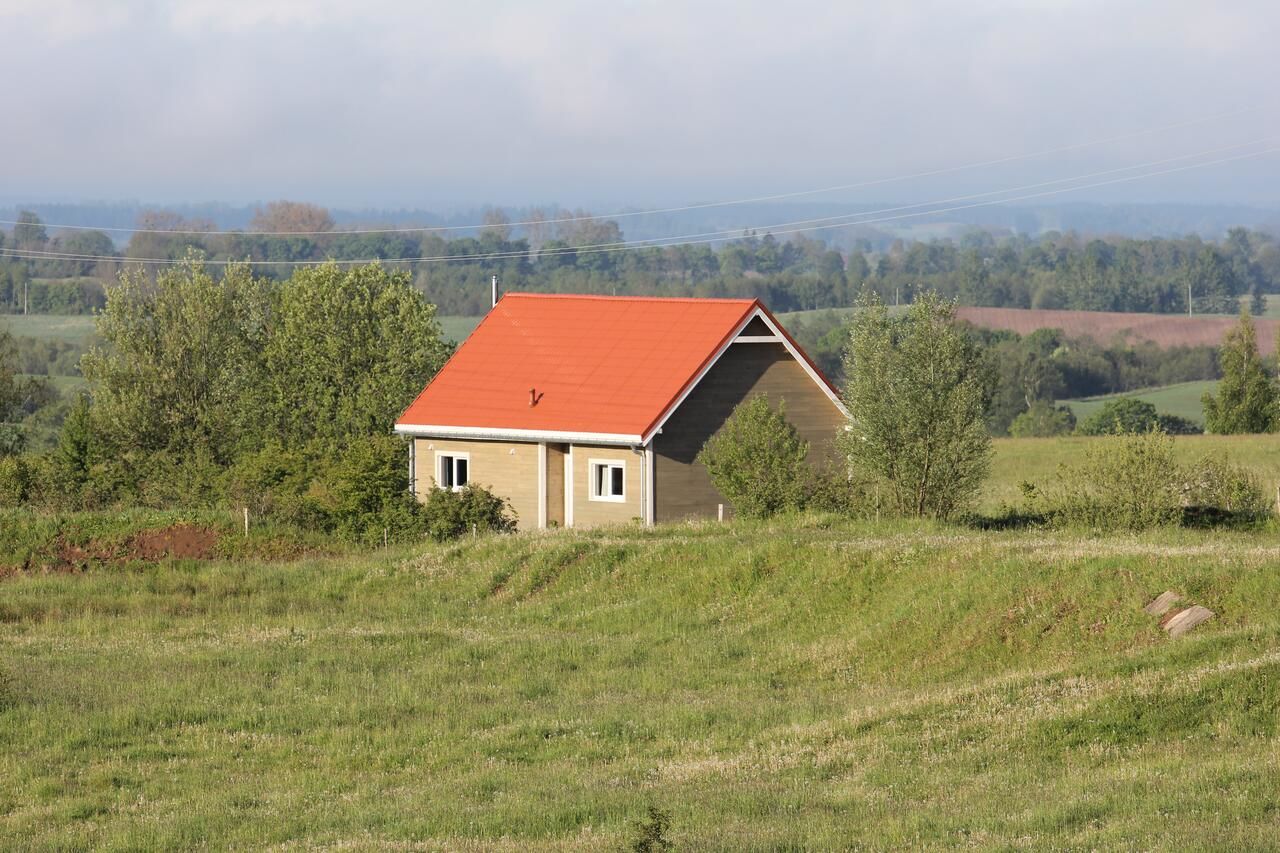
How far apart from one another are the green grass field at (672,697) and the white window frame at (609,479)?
20.8 ft

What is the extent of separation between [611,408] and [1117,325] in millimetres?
122529

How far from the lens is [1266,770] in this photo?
13.5 metres

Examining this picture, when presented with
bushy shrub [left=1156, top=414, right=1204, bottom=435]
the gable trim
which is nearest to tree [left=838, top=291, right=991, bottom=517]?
the gable trim

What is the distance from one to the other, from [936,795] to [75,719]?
10.3 metres

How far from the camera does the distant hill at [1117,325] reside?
144m

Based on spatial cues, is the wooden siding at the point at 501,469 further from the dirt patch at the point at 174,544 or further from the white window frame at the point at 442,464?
the dirt patch at the point at 174,544

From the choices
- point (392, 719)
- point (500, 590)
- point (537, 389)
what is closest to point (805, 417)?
point (537, 389)

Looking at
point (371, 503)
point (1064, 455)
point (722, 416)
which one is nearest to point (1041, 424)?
point (1064, 455)

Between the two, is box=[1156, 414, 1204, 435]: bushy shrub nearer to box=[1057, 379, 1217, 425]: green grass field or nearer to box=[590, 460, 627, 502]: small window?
box=[1057, 379, 1217, 425]: green grass field

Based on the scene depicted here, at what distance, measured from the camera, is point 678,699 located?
19.9 m

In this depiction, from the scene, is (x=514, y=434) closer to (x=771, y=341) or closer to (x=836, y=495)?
(x=771, y=341)

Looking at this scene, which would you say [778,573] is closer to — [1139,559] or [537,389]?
[1139,559]

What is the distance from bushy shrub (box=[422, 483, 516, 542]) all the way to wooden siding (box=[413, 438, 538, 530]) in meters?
0.59

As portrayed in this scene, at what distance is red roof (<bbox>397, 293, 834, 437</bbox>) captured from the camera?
124ft
